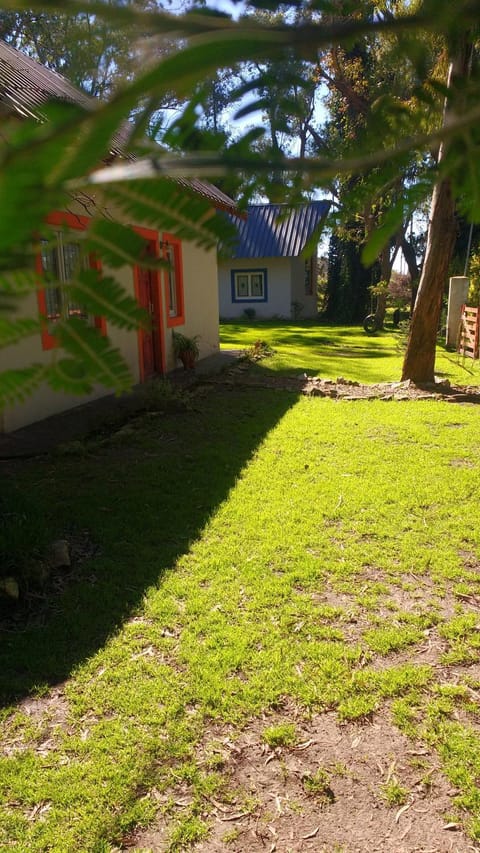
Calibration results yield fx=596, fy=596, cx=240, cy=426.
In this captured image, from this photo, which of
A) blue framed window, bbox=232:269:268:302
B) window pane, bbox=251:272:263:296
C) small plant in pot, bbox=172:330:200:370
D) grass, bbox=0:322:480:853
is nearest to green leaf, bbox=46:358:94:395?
grass, bbox=0:322:480:853

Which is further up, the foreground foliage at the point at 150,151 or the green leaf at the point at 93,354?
the foreground foliage at the point at 150,151

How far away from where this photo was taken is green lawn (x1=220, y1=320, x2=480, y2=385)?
13086mm

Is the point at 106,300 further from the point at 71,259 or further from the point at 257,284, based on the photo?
the point at 257,284

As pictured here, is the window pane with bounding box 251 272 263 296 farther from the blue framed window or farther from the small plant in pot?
the small plant in pot

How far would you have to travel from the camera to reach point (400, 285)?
1407 inches

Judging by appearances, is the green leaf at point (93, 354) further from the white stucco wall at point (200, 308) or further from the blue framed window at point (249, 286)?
the blue framed window at point (249, 286)

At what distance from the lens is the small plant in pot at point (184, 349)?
12492mm

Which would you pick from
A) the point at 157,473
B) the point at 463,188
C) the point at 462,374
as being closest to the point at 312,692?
the point at 463,188

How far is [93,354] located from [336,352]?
55.9 ft

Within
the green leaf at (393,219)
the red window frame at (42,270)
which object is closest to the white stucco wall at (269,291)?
the green leaf at (393,219)

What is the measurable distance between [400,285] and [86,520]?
3379 centimetres

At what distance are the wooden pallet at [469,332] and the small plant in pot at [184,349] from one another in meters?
6.57

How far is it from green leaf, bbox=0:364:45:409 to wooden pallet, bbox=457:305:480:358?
14.8m

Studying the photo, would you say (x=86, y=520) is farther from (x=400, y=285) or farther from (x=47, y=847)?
(x=400, y=285)
